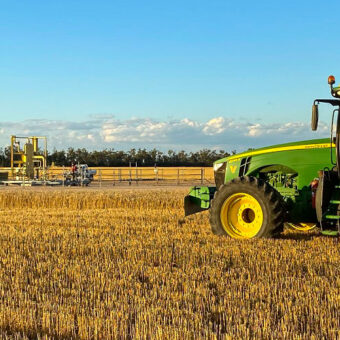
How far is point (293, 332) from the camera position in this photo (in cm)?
461

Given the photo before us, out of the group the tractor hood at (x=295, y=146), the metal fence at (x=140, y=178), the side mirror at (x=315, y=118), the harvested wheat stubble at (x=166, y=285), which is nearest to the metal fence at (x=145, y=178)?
the metal fence at (x=140, y=178)

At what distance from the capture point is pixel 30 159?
36938mm

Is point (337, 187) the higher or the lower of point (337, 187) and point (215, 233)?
the higher

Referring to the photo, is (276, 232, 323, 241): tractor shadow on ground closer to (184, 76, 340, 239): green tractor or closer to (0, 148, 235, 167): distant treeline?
(184, 76, 340, 239): green tractor

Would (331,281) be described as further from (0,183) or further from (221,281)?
(0,183)

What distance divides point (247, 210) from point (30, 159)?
28750mm

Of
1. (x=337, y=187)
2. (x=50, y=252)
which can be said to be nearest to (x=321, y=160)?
(x=337, y=187)

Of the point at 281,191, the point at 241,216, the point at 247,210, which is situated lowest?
the point at 241,216

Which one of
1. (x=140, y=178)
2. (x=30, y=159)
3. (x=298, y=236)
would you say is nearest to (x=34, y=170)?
(x=30, y=159)

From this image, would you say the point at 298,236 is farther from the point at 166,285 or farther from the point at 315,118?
the point at 166,285

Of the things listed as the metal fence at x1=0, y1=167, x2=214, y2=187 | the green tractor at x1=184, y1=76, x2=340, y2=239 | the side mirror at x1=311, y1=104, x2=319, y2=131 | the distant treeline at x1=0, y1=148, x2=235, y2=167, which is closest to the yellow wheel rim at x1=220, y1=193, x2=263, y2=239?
the green tractor at x1=184, y1=76, x2=340, y2=239

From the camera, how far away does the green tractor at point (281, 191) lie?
9320mm

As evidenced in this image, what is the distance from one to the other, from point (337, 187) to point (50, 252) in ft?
15.3

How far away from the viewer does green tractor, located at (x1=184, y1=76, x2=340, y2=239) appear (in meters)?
9.32
